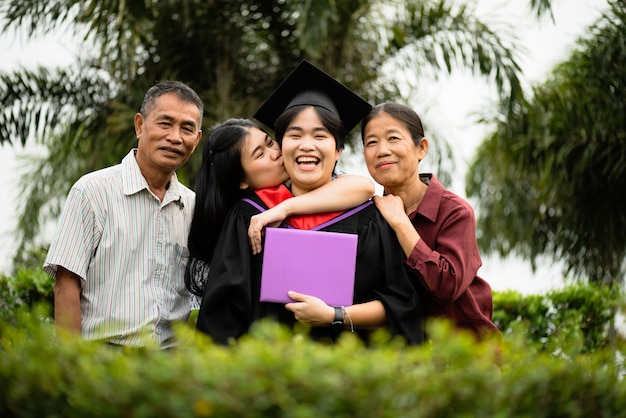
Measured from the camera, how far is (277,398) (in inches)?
66.7

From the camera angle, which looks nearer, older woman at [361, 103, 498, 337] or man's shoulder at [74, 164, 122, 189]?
older woman at [361, 103, 498, 337]

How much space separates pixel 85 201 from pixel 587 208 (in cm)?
793

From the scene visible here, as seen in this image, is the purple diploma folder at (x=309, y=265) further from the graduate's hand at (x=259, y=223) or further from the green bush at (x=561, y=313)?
the green bush at (x=561, y=313)

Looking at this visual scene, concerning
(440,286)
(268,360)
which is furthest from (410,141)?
(268,360)

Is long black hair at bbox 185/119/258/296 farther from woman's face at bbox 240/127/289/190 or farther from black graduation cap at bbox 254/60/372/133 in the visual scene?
black graduation cap at bbox 254/60/372/133

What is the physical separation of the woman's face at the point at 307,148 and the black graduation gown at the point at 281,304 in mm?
238

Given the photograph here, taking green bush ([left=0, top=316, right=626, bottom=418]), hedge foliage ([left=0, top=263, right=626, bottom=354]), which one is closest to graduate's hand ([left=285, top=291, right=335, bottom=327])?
green bush ([left=0, top=316, right=626, bottom=418])

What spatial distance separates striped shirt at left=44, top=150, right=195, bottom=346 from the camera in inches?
127

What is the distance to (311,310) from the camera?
286 cm

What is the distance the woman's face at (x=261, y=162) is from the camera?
3.26 m

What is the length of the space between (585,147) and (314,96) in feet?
22.5

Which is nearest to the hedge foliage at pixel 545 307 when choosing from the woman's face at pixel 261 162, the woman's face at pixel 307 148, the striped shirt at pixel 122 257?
the striped shirt at pixel 122 257

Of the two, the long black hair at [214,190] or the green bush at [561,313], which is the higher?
the long black hair at [214,190]

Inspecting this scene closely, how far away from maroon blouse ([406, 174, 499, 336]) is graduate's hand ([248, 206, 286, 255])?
556mm
